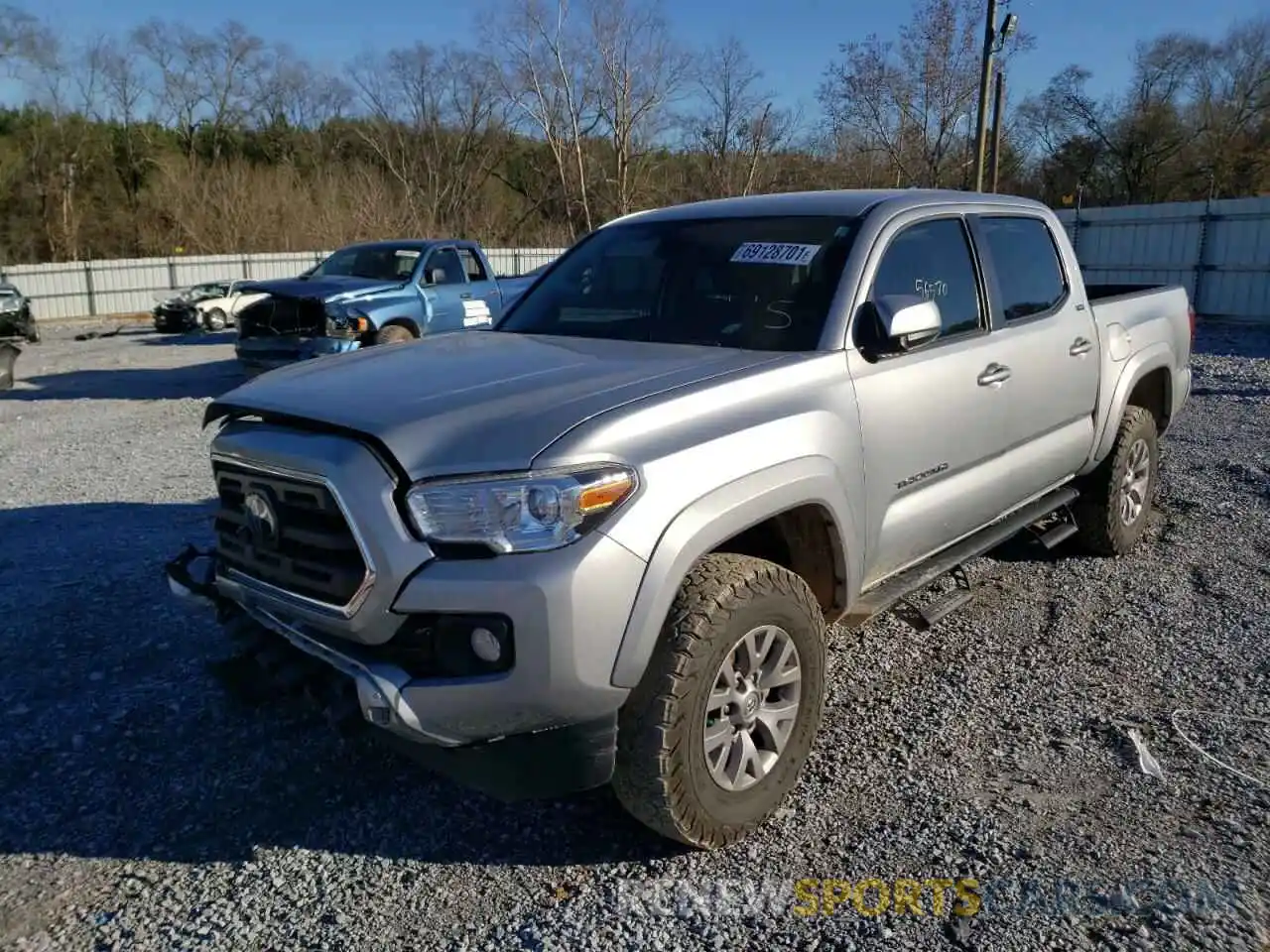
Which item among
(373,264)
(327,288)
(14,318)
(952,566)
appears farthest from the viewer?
(14,318)

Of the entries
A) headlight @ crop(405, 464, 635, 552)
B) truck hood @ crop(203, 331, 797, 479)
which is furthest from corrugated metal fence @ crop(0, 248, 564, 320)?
headlight @ crop(405, 464, 635, 552)

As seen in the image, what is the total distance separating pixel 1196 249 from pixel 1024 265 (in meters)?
18.1

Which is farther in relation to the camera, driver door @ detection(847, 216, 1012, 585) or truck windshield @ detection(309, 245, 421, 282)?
truck windshield @ detection(309, 245, 421, 282)

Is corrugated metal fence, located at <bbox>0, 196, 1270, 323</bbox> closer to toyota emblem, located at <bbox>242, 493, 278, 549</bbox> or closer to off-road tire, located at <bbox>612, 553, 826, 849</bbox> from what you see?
off-road tire, located at <bbox>612, 553, 826, 849</bbox>

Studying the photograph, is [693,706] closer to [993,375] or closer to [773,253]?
[773,253]

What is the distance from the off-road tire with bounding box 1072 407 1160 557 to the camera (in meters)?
5.31

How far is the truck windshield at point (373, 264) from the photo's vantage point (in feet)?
40.3

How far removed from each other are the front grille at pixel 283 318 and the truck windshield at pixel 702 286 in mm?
7274

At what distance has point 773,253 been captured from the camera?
3.74 meters

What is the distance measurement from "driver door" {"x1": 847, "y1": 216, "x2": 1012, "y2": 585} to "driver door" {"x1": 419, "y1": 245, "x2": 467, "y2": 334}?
8701 mm

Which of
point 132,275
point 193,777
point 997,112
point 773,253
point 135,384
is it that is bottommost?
point 193,777

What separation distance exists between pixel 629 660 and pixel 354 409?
1.05 m

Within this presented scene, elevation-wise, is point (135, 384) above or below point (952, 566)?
below

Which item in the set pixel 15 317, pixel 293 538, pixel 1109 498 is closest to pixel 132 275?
pixel 15 317
